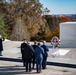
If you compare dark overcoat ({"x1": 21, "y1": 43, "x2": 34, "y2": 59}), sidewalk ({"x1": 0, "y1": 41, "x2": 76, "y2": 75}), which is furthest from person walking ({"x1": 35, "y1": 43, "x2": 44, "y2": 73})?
sidewalk ({"x1": 0, "y1": 41, "x2": 76, "y2": 75})

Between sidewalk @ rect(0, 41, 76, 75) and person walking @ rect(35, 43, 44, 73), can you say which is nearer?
person walking @ rect(35, 43, 44, 73)

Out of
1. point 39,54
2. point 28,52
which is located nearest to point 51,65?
point 39,54

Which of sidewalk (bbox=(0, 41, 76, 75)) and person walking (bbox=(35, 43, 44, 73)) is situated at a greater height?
person walking (bbox=(35, 43, 44, 73))

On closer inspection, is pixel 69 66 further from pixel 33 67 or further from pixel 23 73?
pixel 23 73

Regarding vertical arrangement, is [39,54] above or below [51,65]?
above

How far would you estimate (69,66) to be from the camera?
14.0 metres

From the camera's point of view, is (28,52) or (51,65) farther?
(51,65)

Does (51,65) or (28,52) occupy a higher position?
(28,52)

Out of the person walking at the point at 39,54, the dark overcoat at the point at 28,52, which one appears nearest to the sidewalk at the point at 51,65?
the person walking at the point at 39,54

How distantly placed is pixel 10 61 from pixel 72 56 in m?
3.62

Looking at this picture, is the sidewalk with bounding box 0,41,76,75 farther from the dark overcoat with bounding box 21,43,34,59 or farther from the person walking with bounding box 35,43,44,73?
the dark overcoat with bounding box 21,43,34,59

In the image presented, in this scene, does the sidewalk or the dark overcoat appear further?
the sidewalk

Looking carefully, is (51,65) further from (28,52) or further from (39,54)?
(28,52)

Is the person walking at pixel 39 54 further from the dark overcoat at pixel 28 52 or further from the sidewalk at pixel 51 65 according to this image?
the sidewalk at pixel 51 65
